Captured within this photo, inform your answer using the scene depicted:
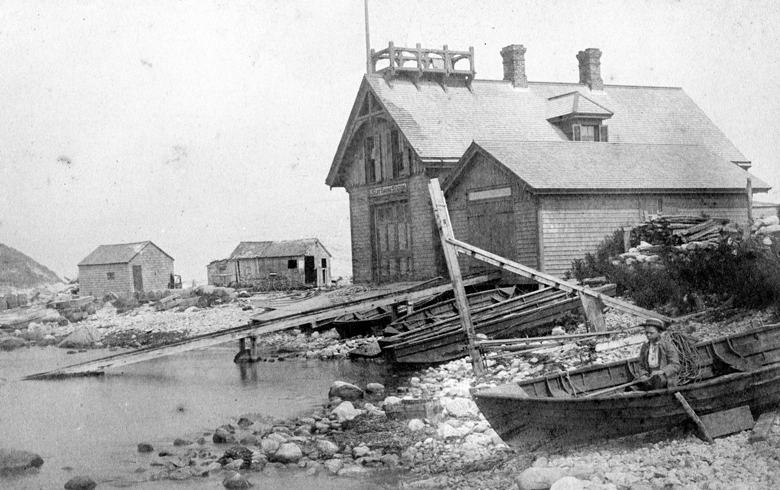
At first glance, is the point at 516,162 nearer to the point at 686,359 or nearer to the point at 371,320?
the point at 371,320

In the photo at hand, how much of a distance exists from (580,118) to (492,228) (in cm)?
803

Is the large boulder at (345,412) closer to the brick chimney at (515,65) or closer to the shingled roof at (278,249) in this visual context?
the brick chimney at (515,65)

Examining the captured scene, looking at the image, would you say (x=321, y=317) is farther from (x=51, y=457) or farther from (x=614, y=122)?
(x=614, y=122)

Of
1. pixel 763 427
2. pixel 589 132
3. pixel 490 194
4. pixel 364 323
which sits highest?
pixel 589 132

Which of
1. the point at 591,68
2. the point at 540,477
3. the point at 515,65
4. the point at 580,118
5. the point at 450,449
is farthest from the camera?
the point at 591,68

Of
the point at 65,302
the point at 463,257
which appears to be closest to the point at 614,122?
the point at 463,257

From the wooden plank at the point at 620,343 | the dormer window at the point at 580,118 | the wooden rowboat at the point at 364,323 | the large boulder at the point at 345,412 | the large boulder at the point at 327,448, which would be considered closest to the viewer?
the large boulder at the point at 327,448

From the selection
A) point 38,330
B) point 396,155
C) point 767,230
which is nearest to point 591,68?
point 396,155

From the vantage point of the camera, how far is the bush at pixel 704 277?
1556cm

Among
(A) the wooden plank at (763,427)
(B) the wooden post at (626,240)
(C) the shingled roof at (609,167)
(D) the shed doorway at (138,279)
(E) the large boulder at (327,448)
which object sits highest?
(C) the shingled roof at (609,167)

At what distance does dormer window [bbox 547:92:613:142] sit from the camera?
29625 mm

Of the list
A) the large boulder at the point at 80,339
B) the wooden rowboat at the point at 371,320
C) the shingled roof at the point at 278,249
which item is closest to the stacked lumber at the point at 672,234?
the wooden rowboat at the point at 371,320

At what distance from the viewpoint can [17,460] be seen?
12414mm

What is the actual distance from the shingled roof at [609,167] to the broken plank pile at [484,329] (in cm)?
391
